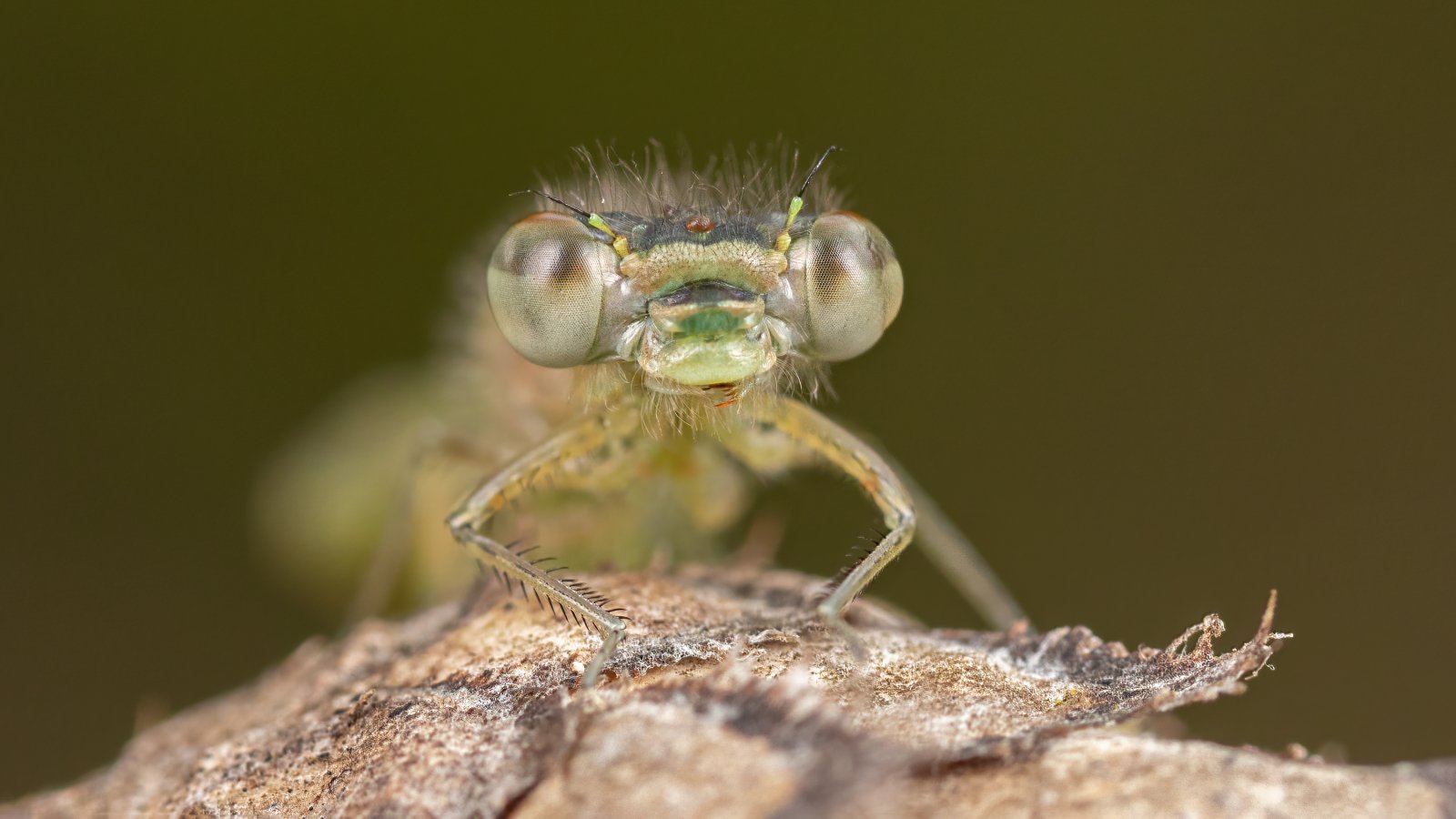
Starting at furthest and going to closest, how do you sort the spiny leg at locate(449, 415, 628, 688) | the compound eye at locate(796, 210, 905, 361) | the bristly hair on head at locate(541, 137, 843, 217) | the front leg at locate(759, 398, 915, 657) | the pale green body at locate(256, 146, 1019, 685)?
the bristly hair on head at locate(541, 137, 843, 217), the compound eye at locate(796, 210, 905, 361), the pale green body at locate(256, 146, 1019, 685), the front leg at locate(759, 398, 915, 657), the spiny leg at locate(449, 415, 628, 688)

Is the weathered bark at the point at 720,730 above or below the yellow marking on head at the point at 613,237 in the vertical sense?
below

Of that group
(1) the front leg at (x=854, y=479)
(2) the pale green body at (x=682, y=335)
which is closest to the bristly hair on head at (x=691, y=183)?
(2) the pale green body at (x=682, y=335)

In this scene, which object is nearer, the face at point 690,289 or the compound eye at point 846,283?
the face at point 690,289

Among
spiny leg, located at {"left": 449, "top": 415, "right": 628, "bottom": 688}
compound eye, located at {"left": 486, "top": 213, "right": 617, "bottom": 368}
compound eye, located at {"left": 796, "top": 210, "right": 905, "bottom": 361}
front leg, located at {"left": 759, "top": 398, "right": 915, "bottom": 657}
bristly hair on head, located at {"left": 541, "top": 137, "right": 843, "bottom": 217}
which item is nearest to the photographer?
spiny leg, located at {"left": 449, "top": 415, "right": 628, "bottom": 688}

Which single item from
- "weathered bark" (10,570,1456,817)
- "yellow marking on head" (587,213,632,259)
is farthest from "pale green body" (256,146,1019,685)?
"weathered bark" (10,570,1456,817)

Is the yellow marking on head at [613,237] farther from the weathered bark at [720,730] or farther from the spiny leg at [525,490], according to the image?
the weathered bark at [720,730]

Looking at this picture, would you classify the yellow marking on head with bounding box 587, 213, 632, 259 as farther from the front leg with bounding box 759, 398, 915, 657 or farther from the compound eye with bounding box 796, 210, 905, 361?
the front leg with bounding box 759, 398, 915, 657

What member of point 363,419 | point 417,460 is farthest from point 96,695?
point 417,460

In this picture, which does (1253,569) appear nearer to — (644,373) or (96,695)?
(644,373)
